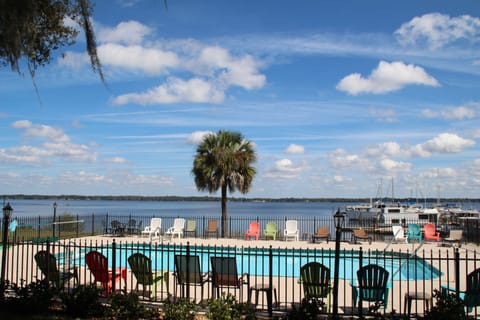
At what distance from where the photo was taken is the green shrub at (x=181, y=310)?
7398mm

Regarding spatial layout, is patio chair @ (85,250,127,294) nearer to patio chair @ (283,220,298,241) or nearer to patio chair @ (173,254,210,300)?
patio chair @ (173,254,210,300)

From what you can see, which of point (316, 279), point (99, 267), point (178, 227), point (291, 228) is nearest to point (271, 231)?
point (291, 228)

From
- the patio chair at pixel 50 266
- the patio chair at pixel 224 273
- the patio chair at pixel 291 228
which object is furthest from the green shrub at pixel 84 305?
the patio chair at pixel 291 228

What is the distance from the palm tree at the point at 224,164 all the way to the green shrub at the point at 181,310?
16615 millimetres

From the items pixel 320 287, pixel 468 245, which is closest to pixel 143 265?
pixel 320 287

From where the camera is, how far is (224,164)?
24.5m

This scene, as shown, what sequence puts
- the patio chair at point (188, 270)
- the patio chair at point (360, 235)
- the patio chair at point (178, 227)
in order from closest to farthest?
the patio chair at point (188, 270) < the patio chair at point (360, 235) < the patio chair at point (178, 227)

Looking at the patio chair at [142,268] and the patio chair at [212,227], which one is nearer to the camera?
the patio chair at [142,268]

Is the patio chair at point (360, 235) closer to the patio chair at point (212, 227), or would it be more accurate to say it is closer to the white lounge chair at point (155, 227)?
the patio chair at point (212, 227)

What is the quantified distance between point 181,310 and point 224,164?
17.2m

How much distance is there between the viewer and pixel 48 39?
823 centimetres

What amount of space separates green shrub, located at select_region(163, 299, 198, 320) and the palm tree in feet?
54.5

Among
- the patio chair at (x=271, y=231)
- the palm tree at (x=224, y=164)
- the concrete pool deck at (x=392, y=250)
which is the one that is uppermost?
the palm tree at (x=224, y=164)

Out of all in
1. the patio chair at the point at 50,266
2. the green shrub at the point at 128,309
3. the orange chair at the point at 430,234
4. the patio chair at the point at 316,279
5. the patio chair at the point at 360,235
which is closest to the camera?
the green shrub at the point at 128,309
